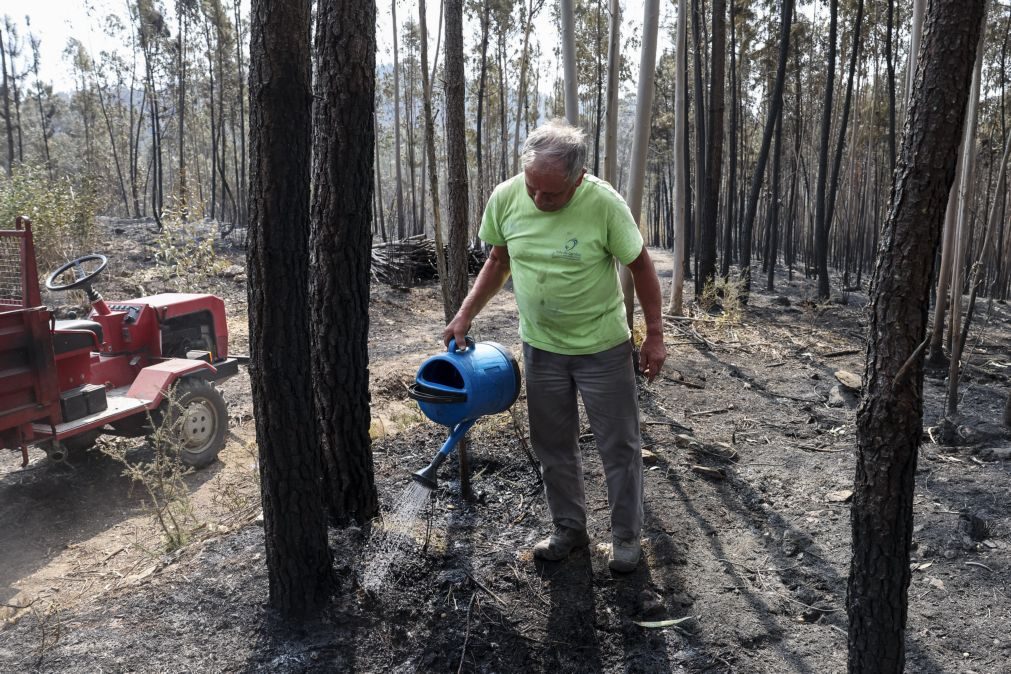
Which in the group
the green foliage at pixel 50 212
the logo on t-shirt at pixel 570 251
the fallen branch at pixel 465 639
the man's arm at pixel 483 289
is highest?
the green foliage at pixel 50 212

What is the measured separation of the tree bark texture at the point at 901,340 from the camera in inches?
63.2

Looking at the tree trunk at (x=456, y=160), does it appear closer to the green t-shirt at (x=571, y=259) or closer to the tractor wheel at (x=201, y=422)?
the green t-shirt at (x=571, y=259)

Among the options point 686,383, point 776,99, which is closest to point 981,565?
point 686,383

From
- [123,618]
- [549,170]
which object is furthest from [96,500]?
[549,170]

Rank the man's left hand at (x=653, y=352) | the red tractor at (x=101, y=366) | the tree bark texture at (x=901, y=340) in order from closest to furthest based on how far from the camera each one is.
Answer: the tree bark texture at (x=901, y=340), the man's left hand at (x=653, y=352), the red tractor at (x=101, y=366)

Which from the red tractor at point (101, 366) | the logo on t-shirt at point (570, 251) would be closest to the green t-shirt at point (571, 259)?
the logo on t-shirt at point (570, 251)

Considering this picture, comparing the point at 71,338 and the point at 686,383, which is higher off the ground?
the point at 71,338

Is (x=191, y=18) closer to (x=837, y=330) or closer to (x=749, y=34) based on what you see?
(x=749, y=34)

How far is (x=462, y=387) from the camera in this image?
288cm

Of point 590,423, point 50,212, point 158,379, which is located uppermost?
point 50,212

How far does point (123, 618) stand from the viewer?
8.37ft

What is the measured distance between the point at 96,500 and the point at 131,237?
1403 cm

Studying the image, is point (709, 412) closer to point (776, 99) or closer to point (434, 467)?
point (434, 467)

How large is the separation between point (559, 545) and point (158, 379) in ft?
10.9
